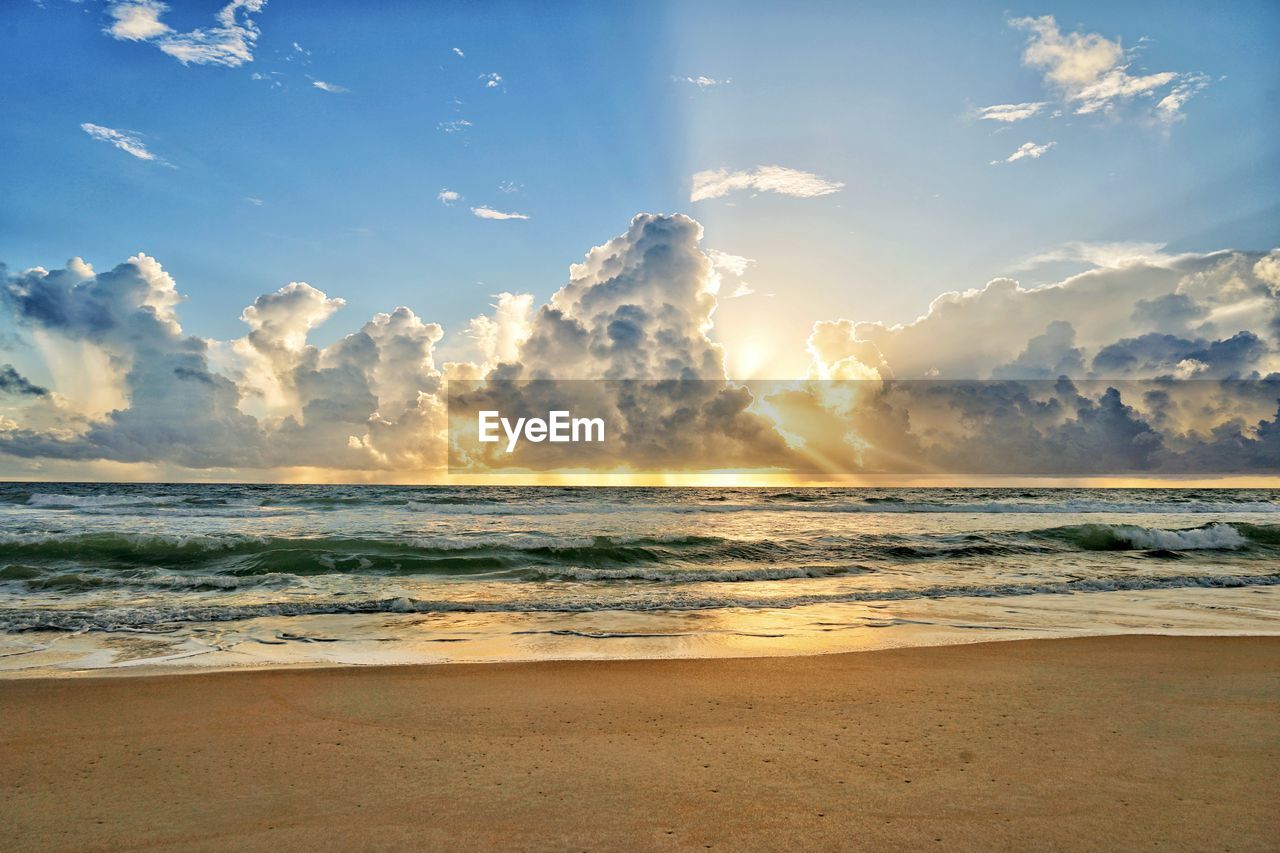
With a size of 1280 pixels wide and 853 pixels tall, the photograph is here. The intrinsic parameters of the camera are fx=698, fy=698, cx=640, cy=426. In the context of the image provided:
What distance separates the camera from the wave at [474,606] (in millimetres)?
9469

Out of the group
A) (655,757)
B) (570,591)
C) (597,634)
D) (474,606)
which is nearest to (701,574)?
(570,591)

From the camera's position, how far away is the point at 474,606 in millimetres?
11125

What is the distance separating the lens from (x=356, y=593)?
40.1 feet

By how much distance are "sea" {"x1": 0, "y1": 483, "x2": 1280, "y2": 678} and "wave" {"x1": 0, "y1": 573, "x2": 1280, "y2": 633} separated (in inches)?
2.4

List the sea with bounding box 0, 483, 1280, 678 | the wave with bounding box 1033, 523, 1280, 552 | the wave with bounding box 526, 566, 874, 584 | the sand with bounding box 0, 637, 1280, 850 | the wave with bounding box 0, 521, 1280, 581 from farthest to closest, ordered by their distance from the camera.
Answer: the wave with bounding box 1033, 523, 1280, 552 → the wave with bounding box 0, 521, 1280, 581 → the wave with bounding box 526, 566, 874, 584 → the sea with bounding box 0, 483, 1280, 678 → the sand with bounding box 0, 637, 1280, 850

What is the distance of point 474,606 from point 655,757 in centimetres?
719

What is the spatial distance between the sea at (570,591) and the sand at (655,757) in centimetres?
130

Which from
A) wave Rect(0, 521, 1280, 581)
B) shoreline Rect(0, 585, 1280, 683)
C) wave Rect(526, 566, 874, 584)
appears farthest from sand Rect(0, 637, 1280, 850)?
wave Rect(0, 521, 1280, 581)

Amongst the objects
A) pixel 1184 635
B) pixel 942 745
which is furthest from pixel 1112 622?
pixel 942 745

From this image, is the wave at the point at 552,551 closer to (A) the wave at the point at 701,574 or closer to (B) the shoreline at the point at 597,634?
(A) the wave at the point at 701,574

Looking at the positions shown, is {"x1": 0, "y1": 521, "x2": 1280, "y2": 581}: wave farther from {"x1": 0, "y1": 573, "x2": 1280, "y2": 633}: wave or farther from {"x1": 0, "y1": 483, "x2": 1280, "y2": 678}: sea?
{"x1": 0, "y1": 573, "x2": 1280, "y2": 633}: wave

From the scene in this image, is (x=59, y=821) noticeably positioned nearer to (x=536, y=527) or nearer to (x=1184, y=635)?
(x=1184, y=635)

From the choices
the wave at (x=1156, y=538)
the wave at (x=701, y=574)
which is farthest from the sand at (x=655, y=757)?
the wave at (x=1156, y=538)

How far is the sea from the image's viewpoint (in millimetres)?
A: 8250
